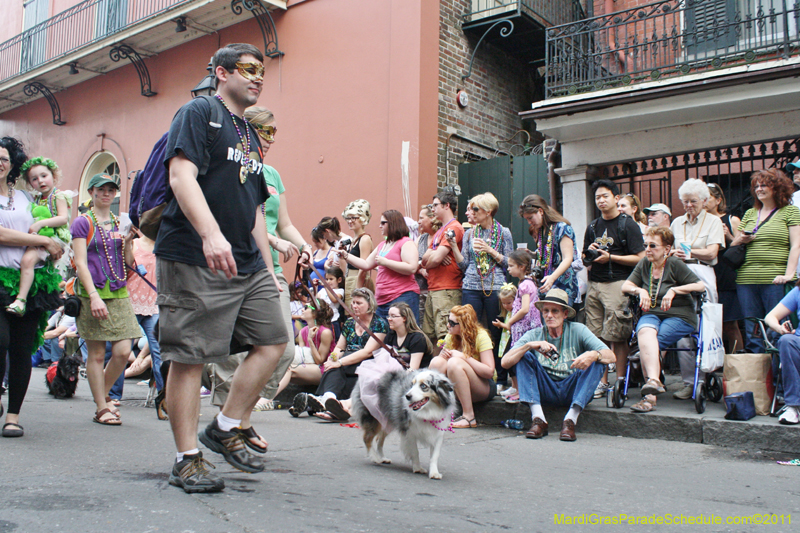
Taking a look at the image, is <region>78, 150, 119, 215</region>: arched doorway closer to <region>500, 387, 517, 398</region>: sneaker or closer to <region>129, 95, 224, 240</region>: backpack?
<region>500, 387, 517, 398</region>: sneaker

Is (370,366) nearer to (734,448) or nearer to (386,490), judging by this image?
(386,490)

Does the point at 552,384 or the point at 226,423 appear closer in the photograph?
the point at 226,423

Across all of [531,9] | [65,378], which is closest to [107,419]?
[65,378]

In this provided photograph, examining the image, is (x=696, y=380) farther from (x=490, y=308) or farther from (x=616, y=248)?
(x=490, y=308)

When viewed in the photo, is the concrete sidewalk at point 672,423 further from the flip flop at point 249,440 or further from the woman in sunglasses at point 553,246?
the flip flop at point 249,440

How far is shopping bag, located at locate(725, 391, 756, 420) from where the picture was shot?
17.8ft

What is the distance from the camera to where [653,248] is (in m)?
6.39

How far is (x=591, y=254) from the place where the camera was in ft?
23.4

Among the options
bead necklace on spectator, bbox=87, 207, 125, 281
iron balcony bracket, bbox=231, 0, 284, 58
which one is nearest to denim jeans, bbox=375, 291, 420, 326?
bead necklace on spectator, bbox=87, 207, 125, 281

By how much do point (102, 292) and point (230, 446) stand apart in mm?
2994

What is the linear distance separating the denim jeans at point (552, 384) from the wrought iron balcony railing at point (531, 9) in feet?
23.5

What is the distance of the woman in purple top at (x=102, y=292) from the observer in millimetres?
5594

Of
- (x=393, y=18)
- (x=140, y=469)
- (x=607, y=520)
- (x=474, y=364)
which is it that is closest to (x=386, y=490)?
(x=607, y=520)

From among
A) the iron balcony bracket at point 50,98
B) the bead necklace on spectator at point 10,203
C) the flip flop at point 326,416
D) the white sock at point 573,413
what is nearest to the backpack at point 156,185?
the bead necklace on spectator at point 10,203
